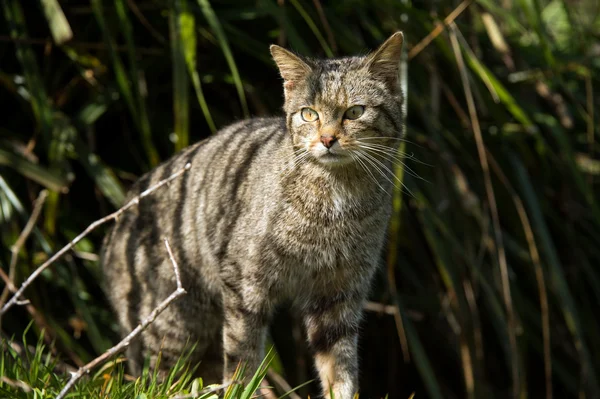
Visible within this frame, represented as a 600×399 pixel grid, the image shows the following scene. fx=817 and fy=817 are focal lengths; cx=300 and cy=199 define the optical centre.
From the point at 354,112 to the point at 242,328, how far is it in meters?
0.85

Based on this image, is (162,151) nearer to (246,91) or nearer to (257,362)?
(246,91)

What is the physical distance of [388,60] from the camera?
2873 mm

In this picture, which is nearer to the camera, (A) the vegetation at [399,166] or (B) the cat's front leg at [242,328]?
(B) the cat's front leg at [242,328]

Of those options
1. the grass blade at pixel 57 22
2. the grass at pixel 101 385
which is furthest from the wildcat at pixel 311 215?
the grass blade at pixel 57 22

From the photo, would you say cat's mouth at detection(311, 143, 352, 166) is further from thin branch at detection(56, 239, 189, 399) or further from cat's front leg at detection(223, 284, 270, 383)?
thin branch at detection(56, 239, 189, 399)

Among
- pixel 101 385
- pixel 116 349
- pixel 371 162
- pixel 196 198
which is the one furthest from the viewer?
pixel 196 198

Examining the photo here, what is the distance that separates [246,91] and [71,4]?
989 mm

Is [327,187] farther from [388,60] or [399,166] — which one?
[399,166]

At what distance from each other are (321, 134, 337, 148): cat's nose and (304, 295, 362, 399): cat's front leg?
24.2 inches

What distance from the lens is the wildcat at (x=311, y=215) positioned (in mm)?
2801

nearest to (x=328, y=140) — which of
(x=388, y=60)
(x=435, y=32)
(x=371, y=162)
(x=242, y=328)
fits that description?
(x=371, y=162)

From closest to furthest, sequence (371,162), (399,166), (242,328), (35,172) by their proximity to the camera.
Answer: (371,162) → (242,328) → (399,166) → (35,172)

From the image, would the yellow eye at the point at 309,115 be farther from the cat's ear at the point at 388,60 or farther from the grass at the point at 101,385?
the grass at the point at 101,385

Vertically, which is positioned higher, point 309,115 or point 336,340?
point 309,115
